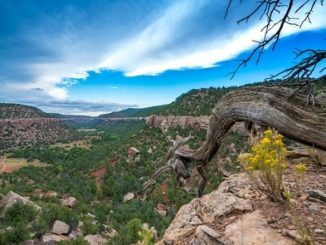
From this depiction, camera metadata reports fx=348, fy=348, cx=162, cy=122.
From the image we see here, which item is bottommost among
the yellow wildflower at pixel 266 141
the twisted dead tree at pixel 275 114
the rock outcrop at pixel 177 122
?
the rock outcrop at pixel 177 122

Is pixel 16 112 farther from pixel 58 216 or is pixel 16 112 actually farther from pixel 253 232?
pixel 253 232

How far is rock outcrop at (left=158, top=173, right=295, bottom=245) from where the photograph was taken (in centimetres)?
315

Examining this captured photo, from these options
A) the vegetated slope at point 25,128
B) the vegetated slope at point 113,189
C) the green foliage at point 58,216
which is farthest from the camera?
the vegetated slope at point 25,128

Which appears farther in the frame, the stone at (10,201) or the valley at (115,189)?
the stone at (10,201)

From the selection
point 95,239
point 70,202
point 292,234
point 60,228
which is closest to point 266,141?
point 292,234

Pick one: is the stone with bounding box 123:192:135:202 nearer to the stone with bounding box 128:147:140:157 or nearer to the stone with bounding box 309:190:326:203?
the stone with bounding box 128:147:140:157

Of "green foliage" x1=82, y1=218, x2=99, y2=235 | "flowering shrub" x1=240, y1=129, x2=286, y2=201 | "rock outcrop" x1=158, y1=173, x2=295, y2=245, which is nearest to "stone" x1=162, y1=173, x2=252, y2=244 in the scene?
"rock outcrop" x1=158, y1=173, x2=295, y2=245

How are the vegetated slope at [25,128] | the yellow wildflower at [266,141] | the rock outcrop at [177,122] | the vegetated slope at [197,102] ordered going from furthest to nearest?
the vegetated slope at [25,128] < the vegetated slope at [197,102] < the rock outcrop at [177,122] < the yellow wildflower at [266,141]

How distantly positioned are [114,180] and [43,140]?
8335 cm

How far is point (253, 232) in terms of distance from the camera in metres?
3.23

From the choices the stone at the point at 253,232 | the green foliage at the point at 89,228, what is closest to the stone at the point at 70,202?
the green foliage at the point at 89,228

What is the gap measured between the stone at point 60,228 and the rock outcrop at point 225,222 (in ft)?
115

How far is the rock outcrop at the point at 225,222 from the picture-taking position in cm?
315

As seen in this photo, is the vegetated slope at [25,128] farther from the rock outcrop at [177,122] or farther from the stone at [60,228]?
the stone at [60,228]
